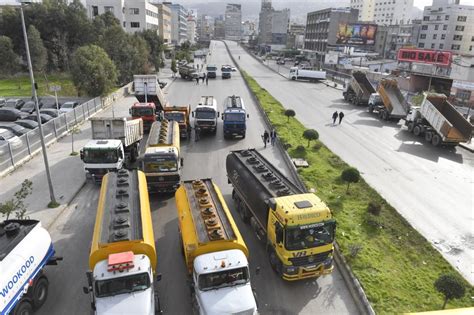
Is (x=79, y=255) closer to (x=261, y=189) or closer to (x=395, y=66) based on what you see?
(x=261, y=189)

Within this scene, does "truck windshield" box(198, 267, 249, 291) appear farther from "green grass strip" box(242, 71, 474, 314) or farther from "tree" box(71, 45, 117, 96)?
"tree" box(71, 45, 117, 96)

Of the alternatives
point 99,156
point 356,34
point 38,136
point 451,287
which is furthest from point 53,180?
point 356,34

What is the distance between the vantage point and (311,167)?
2355cm

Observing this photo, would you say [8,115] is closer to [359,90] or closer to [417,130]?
[417,130]

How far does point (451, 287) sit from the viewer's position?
11117mm

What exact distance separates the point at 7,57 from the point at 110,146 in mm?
46065

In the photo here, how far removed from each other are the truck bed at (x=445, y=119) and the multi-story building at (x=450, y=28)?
6980 cm

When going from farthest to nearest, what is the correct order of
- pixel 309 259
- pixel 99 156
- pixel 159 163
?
pixel 99 156 < pixel 159 163 < pixel 309 259

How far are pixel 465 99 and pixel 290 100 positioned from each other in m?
23.7

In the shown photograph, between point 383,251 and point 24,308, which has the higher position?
point 24,308

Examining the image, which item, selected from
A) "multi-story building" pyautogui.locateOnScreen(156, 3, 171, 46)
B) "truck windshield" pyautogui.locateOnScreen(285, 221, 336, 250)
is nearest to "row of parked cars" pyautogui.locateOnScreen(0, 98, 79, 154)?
"truck windshield" pyautogui.locateOnScreen(285, 221, 336, 250)

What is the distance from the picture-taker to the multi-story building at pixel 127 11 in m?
86.0

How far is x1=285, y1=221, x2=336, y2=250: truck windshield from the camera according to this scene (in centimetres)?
1188

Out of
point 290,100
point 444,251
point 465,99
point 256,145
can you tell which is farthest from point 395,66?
point 444,251
